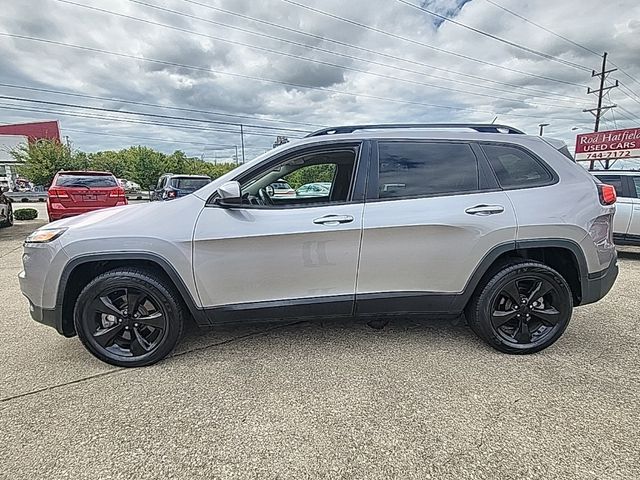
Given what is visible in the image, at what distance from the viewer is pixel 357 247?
9.34 ft

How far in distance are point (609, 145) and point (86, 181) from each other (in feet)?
92.4

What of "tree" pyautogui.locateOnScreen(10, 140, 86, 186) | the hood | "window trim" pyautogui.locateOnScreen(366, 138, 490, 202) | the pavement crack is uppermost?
"tree" pyautogui.locateOnScreen(10, 140, 86, 186)

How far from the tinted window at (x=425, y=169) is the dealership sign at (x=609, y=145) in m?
26.5

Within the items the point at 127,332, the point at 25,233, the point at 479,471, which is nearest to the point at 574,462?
the point at 479,471

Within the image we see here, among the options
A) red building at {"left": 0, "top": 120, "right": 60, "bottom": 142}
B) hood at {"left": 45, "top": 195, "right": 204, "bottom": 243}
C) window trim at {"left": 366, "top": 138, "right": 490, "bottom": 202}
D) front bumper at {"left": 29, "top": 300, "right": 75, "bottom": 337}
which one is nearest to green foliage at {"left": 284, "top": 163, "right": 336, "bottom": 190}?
window trim at {"left": 366, "top": 138, "right": 490, "bottom": 202}

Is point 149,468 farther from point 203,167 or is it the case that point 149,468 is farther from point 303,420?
point 203,167

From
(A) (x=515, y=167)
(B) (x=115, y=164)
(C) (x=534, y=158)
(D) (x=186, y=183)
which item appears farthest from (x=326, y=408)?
(B) (x=115, y=164)

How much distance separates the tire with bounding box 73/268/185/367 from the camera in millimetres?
2768

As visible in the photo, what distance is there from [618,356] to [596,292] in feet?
1.71

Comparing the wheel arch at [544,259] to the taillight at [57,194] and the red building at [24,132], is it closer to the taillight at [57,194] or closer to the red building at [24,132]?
the taillight at [57,194]

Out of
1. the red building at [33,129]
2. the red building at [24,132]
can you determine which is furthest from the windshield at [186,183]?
the red building at [33,129]

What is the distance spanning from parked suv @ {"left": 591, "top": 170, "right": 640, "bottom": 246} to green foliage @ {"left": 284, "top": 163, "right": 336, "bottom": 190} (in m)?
6.18

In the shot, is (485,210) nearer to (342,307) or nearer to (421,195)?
(421,195)

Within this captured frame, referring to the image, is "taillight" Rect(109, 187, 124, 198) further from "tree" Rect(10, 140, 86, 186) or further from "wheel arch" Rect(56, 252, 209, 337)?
"tree" Rect(10, 140, 86, 186)
